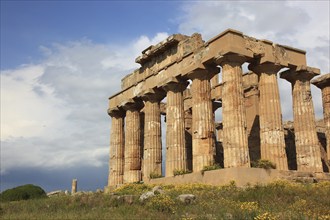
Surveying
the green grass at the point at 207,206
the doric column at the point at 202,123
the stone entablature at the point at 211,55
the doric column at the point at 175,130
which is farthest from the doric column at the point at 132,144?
the green grass at the point at 207,206

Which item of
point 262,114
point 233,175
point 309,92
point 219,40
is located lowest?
point 233,175

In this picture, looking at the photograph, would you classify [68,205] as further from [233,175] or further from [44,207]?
[233,175]

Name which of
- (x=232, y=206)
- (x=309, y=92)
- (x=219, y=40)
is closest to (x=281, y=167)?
(x=309, y=92)

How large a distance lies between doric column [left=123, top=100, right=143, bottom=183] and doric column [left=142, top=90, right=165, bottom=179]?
6.85ft

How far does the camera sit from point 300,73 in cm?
2486

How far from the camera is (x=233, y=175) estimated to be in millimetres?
19547

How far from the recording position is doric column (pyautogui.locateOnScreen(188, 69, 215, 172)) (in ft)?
73.8

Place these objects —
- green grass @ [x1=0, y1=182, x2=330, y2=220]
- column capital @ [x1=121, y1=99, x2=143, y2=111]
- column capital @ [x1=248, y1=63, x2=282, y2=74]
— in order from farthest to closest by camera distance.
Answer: column capital @ [x1=121, y1=99, x2=143, y2=111], column capital @ [x1=248, y1=63, x2=282, y2=74], green grass @ [x1=0, y1=182, x2=330, y2=220]

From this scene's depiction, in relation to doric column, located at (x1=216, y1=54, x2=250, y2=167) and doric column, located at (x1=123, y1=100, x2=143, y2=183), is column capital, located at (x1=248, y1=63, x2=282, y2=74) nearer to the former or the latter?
doric column, located at (x1=216, y1=54, x2=250, y2=167)

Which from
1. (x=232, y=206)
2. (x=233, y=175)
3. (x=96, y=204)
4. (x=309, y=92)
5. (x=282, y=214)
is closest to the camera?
(x=282, y=214)

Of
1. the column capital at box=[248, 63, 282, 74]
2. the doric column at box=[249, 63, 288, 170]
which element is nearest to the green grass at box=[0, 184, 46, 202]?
the doric column at box=[249, 63, 288, 170]

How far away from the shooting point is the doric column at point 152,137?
87.9 ft

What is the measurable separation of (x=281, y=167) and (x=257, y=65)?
19.9 feet

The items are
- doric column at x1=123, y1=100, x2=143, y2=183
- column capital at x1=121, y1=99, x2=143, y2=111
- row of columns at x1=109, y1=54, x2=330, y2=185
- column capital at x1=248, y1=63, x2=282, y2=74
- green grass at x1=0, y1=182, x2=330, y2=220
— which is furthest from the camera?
column capital at x1=121, y1=99, x2=143, y2=111
